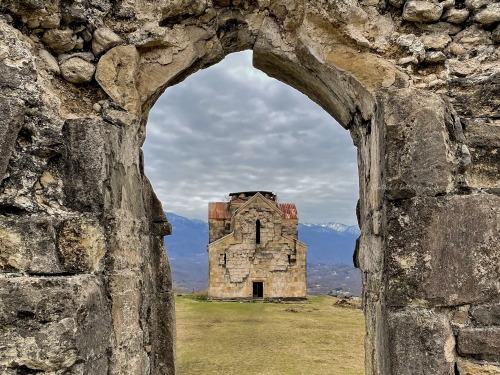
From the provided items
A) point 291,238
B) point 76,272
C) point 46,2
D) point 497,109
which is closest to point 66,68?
point 46,2

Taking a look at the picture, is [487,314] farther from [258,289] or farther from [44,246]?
[258,289]

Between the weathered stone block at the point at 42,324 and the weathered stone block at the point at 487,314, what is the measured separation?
239 centimetres

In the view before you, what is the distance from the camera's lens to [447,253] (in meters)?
2.62

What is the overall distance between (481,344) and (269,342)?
10296 millimetres

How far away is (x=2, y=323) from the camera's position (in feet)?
7.95

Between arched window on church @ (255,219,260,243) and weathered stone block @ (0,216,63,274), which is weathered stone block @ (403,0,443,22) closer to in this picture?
weathered stone block @ (0,216,63,274)

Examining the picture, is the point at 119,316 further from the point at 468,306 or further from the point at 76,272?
the point at 468,306

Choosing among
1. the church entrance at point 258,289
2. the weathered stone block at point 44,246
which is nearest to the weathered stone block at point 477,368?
the weathered stone block at point 44,246

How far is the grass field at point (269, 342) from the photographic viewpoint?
9.27 m

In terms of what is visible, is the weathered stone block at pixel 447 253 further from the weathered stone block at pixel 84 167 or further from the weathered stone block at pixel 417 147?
the weathered stone block at pixel 84 167

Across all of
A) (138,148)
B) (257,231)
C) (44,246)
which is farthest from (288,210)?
(44,246)

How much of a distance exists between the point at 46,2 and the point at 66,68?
430mm

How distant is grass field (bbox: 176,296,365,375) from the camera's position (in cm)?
927

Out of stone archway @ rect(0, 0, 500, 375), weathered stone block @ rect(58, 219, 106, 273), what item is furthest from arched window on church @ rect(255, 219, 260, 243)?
weathered stone block @ rect(58, 219, 106, 273)
